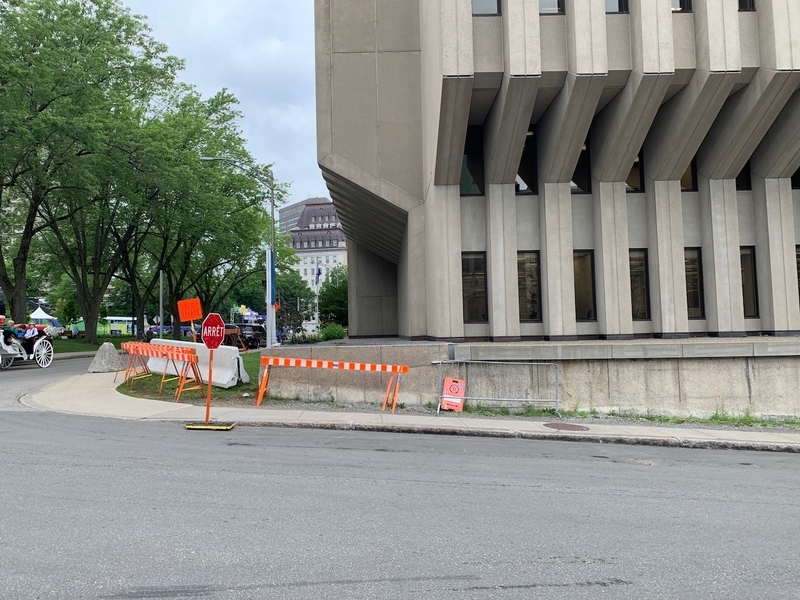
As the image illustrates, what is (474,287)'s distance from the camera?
17188 millimetres

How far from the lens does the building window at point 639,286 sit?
56.2ft

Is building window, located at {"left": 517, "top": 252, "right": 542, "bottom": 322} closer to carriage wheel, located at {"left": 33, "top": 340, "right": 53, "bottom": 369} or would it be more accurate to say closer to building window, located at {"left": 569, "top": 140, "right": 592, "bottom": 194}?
building window, located at {"left": 569, "top": 140, "right": 592, "bottom": 194}

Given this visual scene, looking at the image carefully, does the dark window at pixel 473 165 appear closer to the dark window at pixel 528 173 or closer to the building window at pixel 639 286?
the dark window at pixel 528 173

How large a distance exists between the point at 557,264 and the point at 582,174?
3044mm

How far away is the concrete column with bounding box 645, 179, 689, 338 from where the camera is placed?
16625 millimetres

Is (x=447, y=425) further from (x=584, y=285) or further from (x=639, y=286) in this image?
(x=639, y=286)

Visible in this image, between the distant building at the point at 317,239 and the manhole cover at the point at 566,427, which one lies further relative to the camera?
the distant building at the point at 317,239

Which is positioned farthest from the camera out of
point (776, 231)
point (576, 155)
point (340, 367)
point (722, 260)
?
point (776, 231)

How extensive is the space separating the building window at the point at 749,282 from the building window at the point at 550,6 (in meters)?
8.65

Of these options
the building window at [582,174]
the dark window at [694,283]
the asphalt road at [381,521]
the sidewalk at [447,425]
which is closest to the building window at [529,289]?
the building window at [582,174]

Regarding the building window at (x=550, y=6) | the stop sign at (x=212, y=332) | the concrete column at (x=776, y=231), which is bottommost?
the stop sign at (x=212, y=332)

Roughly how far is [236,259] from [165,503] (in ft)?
138

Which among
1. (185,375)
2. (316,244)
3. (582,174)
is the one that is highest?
(316,244)

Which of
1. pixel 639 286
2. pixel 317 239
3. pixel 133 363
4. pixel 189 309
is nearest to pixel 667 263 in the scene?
pixel 639 286
